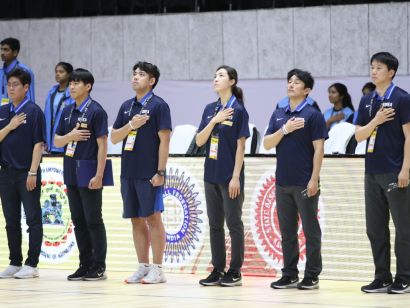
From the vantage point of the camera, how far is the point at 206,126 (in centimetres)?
960

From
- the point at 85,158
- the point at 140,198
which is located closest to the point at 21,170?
the point at 85,158

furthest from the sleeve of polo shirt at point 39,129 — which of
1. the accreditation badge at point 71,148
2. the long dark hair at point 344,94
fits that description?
the long dark hair at point 344,94

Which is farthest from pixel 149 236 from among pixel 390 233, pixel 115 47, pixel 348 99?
pixel 115 47

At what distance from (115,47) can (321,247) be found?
7.83 m

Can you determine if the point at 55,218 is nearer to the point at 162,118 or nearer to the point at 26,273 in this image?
the point at 26,273

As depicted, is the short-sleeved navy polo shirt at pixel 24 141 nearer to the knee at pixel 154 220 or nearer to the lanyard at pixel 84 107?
the lanyard at pixel 84 107

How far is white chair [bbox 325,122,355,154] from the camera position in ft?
41.4

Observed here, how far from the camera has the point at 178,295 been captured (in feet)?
28.8

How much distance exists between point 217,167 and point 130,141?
833mm

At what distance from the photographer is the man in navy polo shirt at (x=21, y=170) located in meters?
10.4

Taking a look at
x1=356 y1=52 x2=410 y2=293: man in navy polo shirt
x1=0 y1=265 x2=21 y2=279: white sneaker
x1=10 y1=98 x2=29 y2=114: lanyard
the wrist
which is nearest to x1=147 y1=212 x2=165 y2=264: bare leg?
the wrist

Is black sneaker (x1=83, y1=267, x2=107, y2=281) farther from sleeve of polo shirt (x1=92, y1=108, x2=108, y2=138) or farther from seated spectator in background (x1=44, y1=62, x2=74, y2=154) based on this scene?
seated spectator in background (x1=44, y1=62, x2=74, y2=154)

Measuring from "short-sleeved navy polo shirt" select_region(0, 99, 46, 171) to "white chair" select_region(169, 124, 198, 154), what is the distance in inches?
138

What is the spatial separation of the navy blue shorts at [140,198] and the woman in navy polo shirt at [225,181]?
452 millimetres
